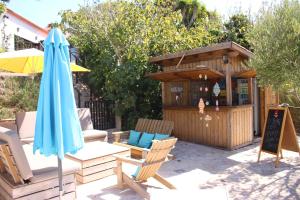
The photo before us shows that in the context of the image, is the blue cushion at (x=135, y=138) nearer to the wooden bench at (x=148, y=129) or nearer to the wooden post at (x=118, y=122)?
the wooden bench at (x=148, y=129)

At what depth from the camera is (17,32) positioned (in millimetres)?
17719

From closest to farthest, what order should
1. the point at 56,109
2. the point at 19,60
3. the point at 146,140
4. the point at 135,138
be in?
1. the point at 56,109
2. the point at 19,60
3. the point at 146,140
4. the point at 135,138

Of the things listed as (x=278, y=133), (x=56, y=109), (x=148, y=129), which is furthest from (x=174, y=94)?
(x=56, y=109)

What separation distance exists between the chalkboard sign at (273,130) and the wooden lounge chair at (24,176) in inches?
184

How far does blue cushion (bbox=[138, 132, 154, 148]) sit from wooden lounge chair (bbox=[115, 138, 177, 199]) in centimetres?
221

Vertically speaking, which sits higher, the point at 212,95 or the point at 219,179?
the point at 212,95

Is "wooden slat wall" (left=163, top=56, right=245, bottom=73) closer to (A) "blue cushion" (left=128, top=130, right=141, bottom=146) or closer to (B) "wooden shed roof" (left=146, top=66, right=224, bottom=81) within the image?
(B) "wooden shed roof" (left=146, top=66, right=224, bottom=81)

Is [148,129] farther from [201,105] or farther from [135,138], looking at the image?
[201,105]

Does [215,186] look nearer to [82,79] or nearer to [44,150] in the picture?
[44,150]

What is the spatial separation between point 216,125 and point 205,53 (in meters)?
2.22

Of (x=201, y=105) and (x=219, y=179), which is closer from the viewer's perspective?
(x=219, y=179)

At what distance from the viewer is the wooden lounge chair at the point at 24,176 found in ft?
13.0

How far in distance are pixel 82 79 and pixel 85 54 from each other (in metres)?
1.11

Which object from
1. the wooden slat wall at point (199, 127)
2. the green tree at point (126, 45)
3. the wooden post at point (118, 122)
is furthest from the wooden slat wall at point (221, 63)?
the wooden post at point (118, 122)
